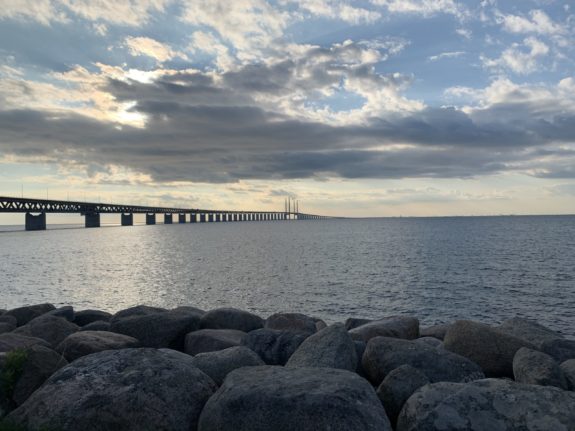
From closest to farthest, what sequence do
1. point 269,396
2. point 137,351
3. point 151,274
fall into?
1. point 269,396
2. point 137,351
3. point 151,274

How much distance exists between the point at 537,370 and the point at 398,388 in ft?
11.1

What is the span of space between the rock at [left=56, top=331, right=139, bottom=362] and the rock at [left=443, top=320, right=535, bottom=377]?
818cm

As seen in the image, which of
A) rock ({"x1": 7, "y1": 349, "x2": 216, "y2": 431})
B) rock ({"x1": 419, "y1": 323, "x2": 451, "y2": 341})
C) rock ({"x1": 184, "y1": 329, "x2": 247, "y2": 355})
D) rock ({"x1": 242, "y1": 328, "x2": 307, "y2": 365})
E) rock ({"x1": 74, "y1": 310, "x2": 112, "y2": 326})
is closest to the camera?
rock ({"x1": 7, "y1": 349, "x2": 216, "y2": 431})

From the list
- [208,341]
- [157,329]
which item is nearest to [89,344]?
[157,329]

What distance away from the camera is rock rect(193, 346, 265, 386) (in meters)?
9.55

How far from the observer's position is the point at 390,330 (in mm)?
15492

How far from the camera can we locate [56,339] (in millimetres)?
14984

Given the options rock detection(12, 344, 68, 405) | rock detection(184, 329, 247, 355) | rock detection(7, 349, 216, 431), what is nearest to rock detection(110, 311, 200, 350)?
rock detection(184, 329, 247, 355)

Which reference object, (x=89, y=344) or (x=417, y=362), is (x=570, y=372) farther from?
(x=89, y=344)

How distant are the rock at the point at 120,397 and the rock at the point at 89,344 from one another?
2.93 metres

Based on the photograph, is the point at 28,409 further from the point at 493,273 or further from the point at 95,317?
the point at 493,273

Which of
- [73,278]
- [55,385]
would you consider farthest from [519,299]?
[73,278]

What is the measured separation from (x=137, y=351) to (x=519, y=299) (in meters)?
33.1

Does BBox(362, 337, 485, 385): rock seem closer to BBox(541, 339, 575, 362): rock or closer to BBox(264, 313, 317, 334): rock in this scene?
BBox(541, 339, 575, 362): rock
